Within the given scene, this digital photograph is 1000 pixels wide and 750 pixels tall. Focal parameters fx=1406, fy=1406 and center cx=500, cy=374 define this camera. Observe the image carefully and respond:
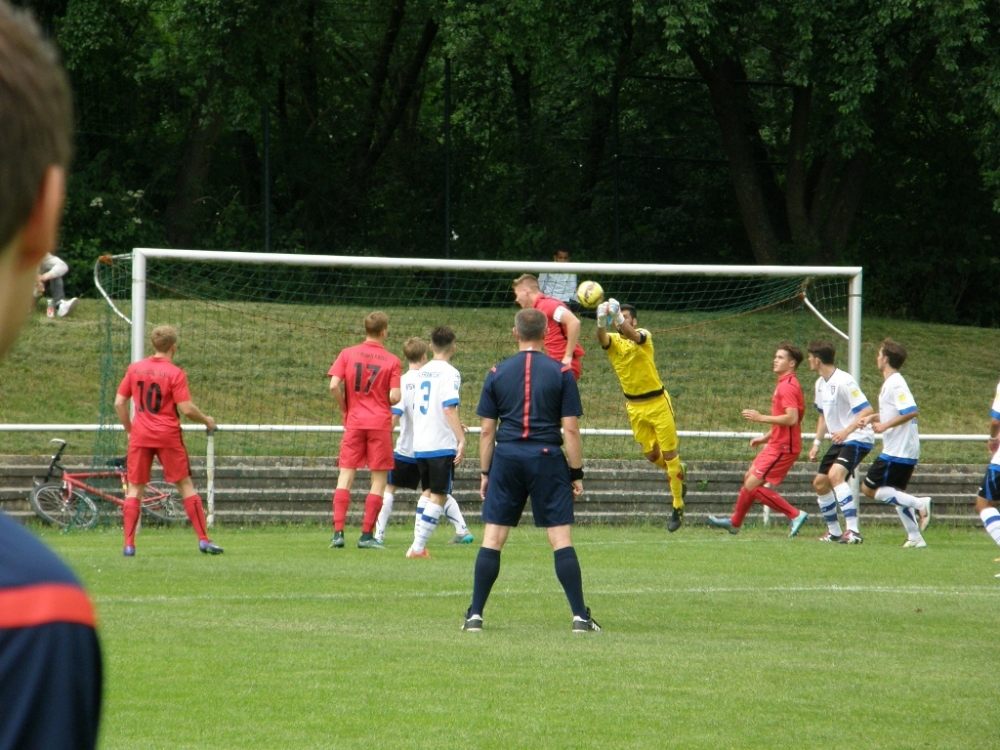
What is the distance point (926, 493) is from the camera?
60.0 feet

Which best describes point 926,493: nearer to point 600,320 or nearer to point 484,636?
point 600,320

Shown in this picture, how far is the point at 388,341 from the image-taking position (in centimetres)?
2197

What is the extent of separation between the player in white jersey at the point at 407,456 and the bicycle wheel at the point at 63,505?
3450mm

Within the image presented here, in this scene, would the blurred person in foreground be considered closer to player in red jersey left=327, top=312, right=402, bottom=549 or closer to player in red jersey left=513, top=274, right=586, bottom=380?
player in red jersey left=513, top=274, right=586, bottom=380

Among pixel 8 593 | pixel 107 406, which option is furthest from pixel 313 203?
pixel 8 593

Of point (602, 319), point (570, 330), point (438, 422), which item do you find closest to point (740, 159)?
point (602, 319)

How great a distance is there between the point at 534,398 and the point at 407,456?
6.02 meters

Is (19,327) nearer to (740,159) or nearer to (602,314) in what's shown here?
(602,314)

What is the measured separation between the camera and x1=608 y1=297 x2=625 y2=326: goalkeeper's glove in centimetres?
1329

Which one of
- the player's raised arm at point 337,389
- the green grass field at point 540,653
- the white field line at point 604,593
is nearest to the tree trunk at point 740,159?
the green grass field at point 540,653

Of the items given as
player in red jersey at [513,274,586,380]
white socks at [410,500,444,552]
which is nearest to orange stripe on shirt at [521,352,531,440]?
player in red jersey at [513,274,586,380]

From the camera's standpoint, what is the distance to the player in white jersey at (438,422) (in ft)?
41.5

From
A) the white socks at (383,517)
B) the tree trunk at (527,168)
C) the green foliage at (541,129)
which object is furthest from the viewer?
the tree trunk at (527,168)

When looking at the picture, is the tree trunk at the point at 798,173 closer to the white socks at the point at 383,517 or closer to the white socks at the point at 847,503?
the white socks at the point at 847,503
